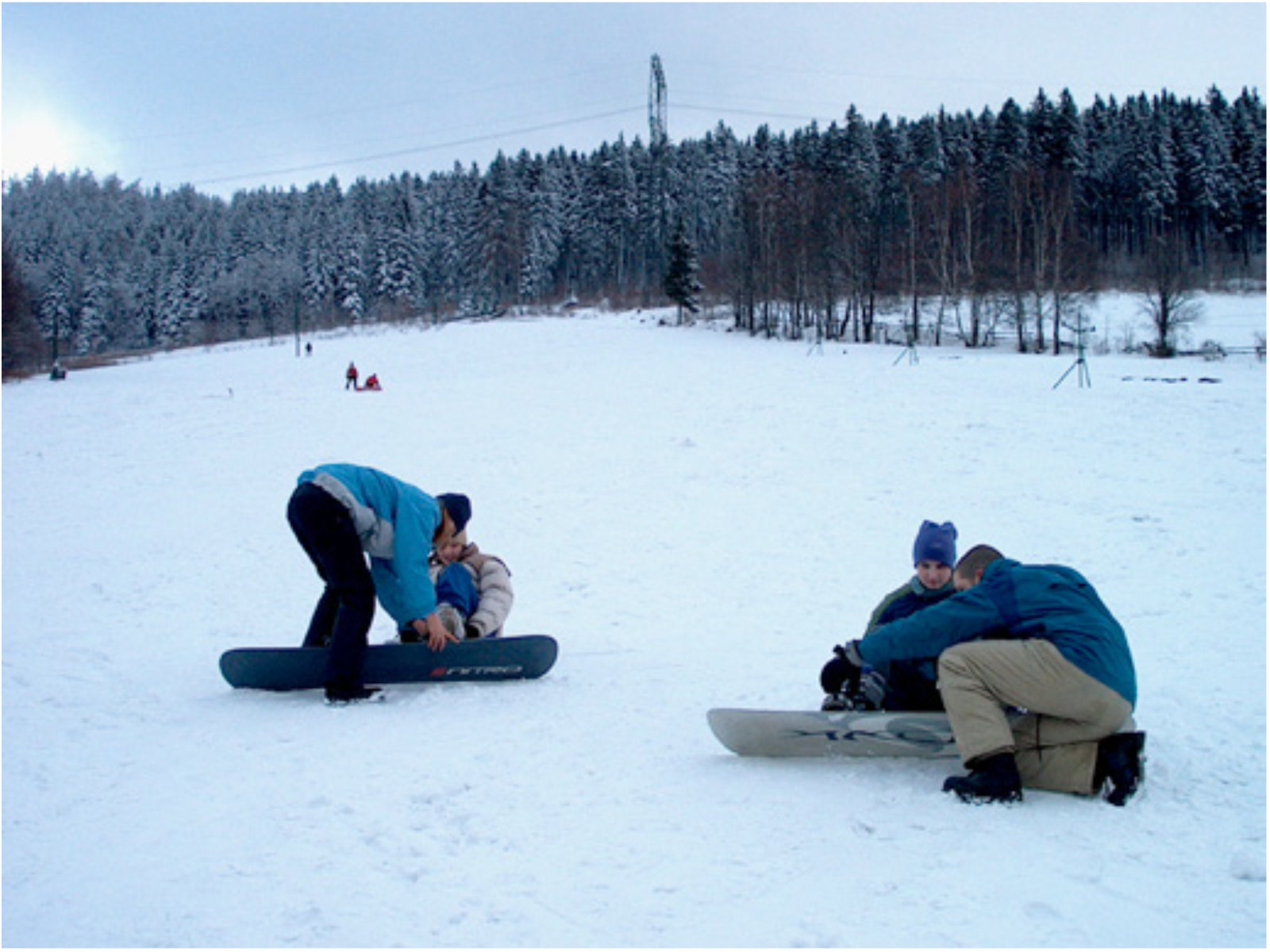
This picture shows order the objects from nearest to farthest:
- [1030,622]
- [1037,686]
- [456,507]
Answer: [1037,686] < [1030,622] < [456,507]

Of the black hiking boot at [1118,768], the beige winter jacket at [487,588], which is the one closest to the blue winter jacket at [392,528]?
the beige winter jacket at [487,588]

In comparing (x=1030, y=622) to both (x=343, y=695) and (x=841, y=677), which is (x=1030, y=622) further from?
(x=343, y=695)

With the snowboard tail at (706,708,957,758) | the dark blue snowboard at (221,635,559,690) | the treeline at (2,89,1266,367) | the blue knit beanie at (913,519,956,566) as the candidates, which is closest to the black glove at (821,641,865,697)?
the snowboard tail at (706,708,957,758)

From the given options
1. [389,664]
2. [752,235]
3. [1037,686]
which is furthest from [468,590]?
[752,235]

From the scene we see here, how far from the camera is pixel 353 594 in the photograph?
5266mm

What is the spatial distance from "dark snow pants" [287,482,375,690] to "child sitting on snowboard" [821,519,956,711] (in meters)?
2.71

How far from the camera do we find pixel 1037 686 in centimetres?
371

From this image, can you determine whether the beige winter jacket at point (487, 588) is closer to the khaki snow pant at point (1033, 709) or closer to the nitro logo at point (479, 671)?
the nitro logo at point (479, 671)

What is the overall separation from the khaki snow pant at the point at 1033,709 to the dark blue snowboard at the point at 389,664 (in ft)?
9.53

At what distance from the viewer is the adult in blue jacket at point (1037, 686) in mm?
3697

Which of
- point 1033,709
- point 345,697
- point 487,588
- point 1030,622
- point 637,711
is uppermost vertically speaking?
point 1030,622

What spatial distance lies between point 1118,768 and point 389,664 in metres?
4.07

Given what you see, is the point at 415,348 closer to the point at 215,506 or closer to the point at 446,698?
the point at 215,506

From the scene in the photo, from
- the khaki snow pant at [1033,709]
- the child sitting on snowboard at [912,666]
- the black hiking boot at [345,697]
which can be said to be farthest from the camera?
the black hiking boot at [345,697]
